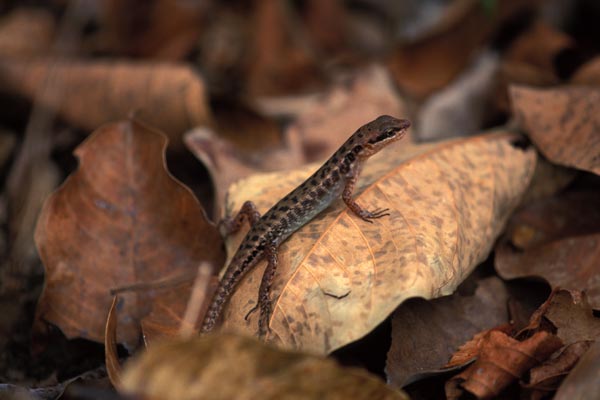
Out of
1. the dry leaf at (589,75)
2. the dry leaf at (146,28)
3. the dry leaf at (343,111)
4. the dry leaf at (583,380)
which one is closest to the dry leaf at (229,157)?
the dry leaf at (343,111)

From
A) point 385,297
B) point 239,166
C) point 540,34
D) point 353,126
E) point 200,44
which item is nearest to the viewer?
point 385,297

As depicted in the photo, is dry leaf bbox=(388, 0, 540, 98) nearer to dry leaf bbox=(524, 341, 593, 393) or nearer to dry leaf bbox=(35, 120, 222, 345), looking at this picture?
dry leaf bbox=(35, 120, 222, 345)

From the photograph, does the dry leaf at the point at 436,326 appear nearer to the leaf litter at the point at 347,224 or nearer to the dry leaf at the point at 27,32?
the leaf litter at the point at 347,224

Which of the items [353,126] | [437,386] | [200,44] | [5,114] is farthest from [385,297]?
[200,44]

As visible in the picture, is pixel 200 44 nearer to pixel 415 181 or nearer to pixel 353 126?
pixel 353 126

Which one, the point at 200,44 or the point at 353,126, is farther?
the point at 200,44

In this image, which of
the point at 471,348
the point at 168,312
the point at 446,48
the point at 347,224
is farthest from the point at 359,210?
the point at 446,48
